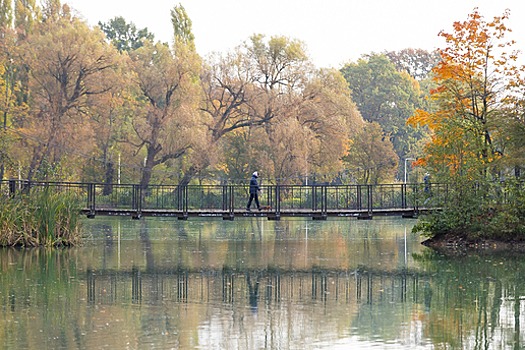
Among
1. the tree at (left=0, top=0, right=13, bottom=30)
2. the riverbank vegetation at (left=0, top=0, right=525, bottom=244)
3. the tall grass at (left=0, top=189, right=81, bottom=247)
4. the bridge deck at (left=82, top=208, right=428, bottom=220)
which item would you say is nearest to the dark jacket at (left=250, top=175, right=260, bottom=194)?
the bridge deck at (left=82, top=208, right=428, bottom=220)

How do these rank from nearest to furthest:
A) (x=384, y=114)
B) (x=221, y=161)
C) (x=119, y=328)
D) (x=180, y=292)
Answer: (x=119, y=328) → (x=180, y=292) → (x=221, y=161) → (x=384, y=114)

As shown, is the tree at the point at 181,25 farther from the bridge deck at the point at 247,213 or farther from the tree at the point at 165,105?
the bridge deck at the point at 247,213

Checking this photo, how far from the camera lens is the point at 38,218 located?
30000 millimetres

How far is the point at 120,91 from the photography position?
5184 centimetres

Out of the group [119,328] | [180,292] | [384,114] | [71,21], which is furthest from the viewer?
[384,114]

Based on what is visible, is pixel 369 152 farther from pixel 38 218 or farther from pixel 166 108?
pixel 38 218

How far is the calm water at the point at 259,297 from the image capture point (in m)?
14.9

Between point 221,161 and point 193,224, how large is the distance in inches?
288

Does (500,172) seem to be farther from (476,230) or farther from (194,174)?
(194,174)

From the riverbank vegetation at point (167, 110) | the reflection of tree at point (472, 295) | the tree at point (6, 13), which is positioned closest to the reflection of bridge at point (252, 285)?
the reflection of tree at point (472, 295)

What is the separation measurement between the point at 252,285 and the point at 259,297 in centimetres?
199

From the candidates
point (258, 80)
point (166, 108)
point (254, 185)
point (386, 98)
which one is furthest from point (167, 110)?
point (386, 98)

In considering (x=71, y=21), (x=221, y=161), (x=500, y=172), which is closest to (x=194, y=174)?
(x=221, y=161)

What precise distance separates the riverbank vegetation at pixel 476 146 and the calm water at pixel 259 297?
198 centimetres
